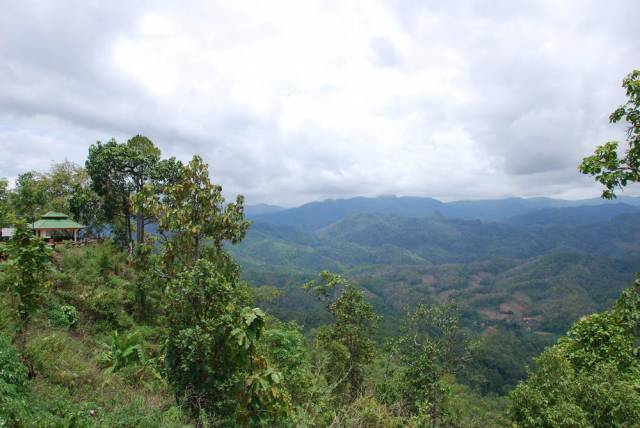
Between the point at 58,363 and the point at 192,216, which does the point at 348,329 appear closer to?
the point at 192,216

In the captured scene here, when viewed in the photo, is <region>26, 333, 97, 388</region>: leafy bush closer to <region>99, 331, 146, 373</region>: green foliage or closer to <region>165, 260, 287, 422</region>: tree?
<region>99, 331, 146, 373</region>: green foliage

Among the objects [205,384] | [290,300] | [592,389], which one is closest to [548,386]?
[592,389]

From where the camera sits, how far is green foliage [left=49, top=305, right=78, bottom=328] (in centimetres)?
1289

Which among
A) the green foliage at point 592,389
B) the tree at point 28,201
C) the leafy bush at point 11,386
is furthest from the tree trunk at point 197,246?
the tree at point 28,201

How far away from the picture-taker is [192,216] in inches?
470

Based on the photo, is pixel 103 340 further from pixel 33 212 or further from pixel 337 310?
pixel 33 212

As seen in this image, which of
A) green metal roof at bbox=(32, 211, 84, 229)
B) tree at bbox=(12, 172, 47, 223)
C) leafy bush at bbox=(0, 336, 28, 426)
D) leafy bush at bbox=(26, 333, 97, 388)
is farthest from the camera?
tree at bbox=(12, 172, 47, 223)

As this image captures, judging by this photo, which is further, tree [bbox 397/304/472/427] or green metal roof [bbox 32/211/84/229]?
green metal roof [bbox 32/211/84/229]

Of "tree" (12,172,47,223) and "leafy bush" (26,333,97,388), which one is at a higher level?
"tree" (12,172,47,223)

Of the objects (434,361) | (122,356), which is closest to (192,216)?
(122,356)

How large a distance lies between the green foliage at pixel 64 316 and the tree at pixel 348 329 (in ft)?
29.9

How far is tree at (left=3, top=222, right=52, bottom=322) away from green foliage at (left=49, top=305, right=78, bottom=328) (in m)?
5.43

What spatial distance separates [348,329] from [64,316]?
36.5ft

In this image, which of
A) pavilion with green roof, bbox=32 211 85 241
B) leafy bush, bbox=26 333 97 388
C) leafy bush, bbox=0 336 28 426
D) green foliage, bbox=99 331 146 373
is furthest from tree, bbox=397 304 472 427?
pavilion with green roof, bbox=32 211 85 241
